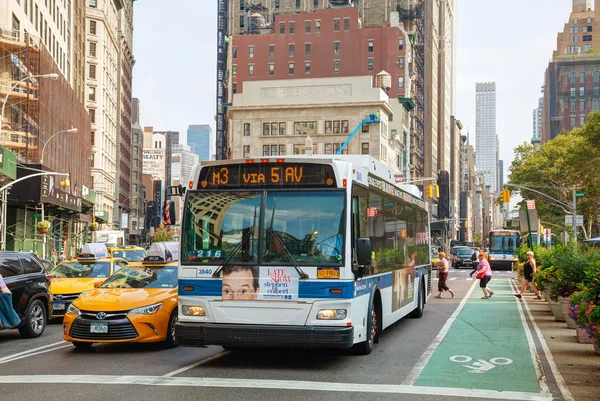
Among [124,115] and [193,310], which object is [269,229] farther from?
[124,115]

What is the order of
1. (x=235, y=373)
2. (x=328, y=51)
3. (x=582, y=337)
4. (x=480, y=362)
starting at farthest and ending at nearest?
(x=328, y=51), (x=582, y=337), (x=480, y=362), (x=235, y=373)

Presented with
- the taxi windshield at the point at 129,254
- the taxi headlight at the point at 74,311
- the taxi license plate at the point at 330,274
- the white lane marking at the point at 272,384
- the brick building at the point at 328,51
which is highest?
the brick building at the point at 328,51

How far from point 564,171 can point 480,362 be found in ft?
191

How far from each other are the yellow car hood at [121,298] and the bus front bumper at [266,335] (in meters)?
2.02

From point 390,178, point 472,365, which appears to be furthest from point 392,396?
point 390,178

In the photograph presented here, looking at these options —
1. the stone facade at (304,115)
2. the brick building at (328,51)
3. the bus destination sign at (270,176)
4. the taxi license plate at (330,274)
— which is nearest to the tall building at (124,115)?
the brick building at (328,51)

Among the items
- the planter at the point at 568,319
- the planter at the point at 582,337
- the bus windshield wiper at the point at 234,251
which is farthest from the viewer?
the planter at the point at 568,319

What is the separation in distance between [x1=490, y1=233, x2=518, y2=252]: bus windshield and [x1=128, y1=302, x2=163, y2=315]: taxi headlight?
55.6 m

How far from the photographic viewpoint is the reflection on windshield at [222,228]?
11.5 meters

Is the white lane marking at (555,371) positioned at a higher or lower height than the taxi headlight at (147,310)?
lower

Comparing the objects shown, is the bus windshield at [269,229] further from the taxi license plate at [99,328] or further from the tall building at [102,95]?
the tall building at [102,95]

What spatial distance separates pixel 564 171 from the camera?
6700 cm

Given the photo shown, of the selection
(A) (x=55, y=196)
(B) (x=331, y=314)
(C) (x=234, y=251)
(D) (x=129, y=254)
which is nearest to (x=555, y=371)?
(B) (x=331, y=314)

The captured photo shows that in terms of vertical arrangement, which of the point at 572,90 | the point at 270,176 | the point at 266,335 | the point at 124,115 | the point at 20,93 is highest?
the point at 572,90
